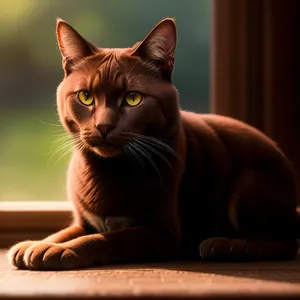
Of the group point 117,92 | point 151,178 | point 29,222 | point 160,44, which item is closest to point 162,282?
point 151,178

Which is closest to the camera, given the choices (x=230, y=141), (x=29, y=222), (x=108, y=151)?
(x=108, y=151)

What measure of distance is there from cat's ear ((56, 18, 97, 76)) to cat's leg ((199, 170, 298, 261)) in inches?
17.6

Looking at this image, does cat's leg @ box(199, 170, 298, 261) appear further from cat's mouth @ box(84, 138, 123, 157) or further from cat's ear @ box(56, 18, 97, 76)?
cat's ear @ box(56, 18, 97, 76)

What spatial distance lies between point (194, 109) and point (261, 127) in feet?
0.63

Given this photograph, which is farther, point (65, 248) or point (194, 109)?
point (194, 109)

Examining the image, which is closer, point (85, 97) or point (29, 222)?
point (85, 97)

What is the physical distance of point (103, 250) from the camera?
1193mm

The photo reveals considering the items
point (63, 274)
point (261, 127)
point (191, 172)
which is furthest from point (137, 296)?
point (261, 127)

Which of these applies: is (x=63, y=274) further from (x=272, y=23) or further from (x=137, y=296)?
(x=272, y=23)

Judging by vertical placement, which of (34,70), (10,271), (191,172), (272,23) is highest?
(272,23)

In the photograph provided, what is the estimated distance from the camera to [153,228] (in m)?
1.26

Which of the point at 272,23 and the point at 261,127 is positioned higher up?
the point at 272,23

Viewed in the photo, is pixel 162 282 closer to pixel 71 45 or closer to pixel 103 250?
pixel 103 250

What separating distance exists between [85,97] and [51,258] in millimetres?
350
